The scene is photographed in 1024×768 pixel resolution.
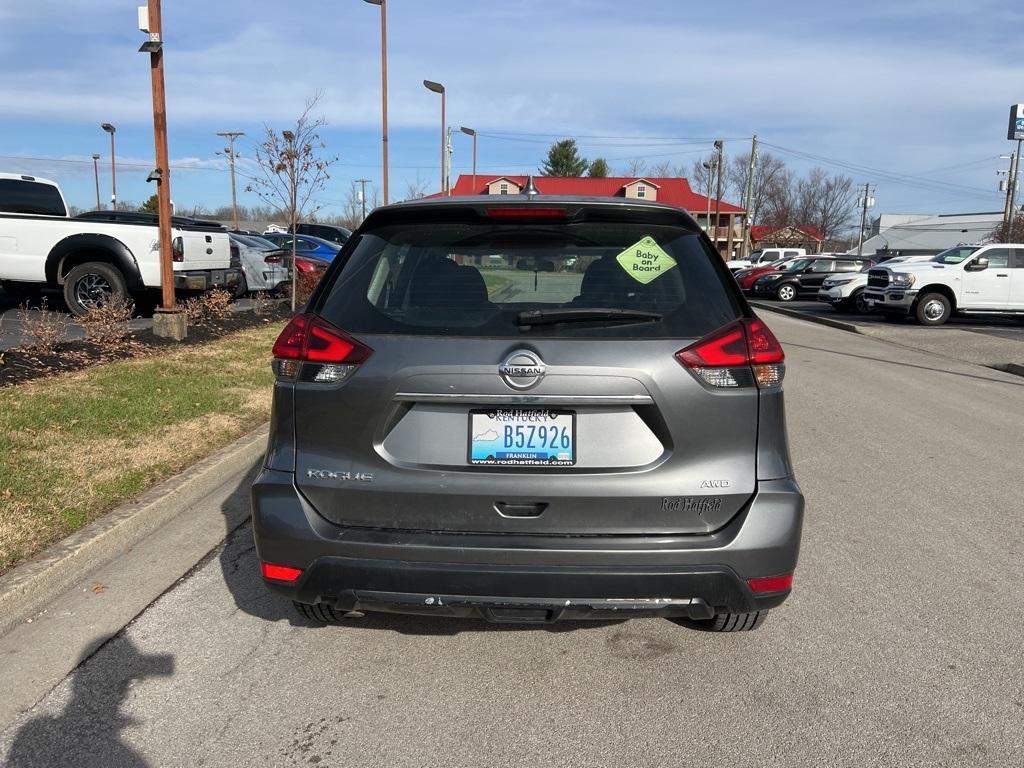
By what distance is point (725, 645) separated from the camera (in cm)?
344

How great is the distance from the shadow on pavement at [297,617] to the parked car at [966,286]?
61.4 ft

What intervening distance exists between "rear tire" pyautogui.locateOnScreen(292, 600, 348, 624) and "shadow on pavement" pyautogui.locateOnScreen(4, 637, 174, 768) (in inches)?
21.2

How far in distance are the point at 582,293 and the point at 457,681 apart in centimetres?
153

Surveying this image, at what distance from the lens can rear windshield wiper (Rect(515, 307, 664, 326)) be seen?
110 inches

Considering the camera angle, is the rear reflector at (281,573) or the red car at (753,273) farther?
the red car at (753,273)

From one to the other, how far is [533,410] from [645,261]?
0.74m

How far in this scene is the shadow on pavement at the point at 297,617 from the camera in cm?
352

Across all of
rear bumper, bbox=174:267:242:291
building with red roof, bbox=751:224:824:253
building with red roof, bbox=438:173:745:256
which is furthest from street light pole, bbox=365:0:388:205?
building with red roof, bbox=751:224:824:253

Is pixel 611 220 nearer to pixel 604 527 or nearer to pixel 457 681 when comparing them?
pixel 604 527

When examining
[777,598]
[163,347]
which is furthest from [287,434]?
[163,347]

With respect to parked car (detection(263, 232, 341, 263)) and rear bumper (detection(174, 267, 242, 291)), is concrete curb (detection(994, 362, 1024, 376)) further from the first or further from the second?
parked car (detection(263, 232, 341, 263))

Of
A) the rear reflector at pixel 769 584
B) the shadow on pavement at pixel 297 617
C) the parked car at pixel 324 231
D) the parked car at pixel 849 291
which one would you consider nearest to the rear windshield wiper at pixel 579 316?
the rear reflector at pixel 769 584

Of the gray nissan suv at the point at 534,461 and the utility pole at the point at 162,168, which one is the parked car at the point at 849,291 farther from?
the gray nissan suv at the point at 534,461

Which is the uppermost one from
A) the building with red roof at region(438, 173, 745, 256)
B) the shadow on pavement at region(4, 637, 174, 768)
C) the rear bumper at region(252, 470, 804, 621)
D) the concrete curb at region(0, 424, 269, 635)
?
the building with red roof at region(438, 173, 745, 256)
